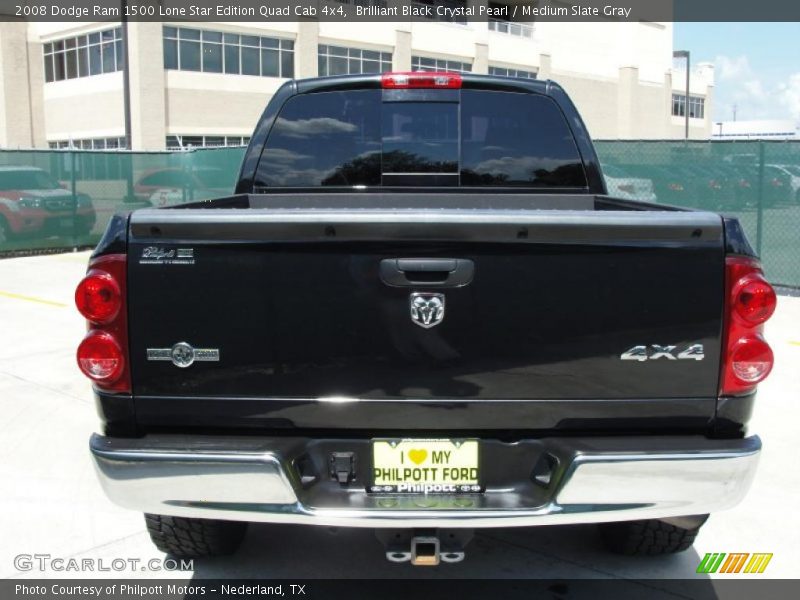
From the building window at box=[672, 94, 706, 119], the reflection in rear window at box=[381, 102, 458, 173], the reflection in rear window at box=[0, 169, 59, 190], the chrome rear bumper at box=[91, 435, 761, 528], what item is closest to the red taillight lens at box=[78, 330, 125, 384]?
the chrome rear bumper at box=[91, 435, 761, 528]

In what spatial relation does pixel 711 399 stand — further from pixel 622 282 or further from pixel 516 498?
pixel 516 498

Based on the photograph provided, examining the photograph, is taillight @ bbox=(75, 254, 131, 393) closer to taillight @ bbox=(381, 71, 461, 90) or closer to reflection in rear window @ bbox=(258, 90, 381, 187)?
reflection in rear window @ bbox=(258, 90, 381, 187)

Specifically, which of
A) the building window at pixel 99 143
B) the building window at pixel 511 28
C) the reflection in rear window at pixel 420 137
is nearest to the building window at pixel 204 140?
the building window at pixel 99 143

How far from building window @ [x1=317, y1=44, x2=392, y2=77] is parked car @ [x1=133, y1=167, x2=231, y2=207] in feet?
70.1

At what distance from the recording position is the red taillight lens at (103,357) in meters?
2.91

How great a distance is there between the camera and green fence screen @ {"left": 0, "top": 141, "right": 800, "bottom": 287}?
1177cm

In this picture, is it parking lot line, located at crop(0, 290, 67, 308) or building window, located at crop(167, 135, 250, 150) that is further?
building window, located at crop(167, 135, 250, 150)

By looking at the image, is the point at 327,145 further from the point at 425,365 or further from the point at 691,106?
the point at 691,106

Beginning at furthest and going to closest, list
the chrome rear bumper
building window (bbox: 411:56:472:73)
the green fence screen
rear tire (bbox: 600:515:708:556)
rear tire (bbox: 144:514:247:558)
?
1. building window (bbox: 411:56:472:73)
2. the green fence screen
3. rear tire (bbox: 600:515:708:556)
4. rear tire (bbox: 144:514:247:558)
5. the chrome rear bumper

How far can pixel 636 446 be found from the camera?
2.85 metres

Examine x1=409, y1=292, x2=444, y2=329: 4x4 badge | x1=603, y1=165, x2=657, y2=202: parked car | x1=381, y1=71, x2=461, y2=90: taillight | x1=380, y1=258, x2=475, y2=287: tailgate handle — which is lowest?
x1=409, y1=292, x2=444, y2=329: 4x4 badge

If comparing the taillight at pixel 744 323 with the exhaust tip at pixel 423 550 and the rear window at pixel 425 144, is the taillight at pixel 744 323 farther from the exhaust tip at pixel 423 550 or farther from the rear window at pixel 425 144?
the rear window at pixel 425 144

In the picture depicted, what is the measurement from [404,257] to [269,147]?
203 centimetres

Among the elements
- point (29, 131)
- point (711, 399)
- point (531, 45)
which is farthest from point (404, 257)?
point (531, 45)
